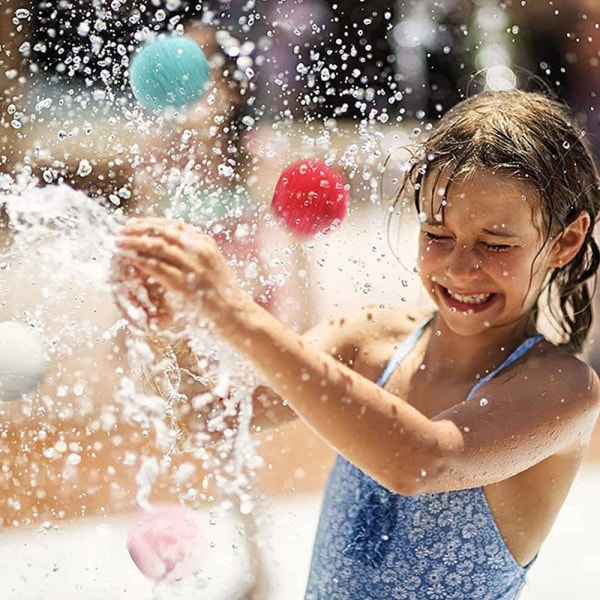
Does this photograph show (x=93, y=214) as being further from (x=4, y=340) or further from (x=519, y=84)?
(x=519, y=84)

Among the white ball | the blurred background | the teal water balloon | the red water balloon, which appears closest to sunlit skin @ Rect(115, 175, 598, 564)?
the blurred background

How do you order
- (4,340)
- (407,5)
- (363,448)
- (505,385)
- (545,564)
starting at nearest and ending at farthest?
(363,448), (505,385), (4,340), (545,564), (407,5)

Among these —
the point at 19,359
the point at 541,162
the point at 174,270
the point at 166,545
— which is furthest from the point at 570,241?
the point at 19,359

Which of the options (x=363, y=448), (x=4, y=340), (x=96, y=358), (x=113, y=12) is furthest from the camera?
(x=113, y=12)

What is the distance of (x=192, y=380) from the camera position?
158 centimetres

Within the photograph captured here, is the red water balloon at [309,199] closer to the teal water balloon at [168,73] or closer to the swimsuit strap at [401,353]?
the teal water balloon at [168,73]

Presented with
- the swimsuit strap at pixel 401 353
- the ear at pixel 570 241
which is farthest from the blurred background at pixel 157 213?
the ear at pixel 570 241

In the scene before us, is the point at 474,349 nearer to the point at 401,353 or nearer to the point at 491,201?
the point at 401,353

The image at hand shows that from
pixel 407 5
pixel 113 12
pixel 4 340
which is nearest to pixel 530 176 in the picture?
pixel 4 340

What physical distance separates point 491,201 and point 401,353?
38 cm

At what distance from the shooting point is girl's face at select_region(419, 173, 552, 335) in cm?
148

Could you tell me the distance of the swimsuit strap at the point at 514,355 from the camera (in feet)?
5.15

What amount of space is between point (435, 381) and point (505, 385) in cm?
24

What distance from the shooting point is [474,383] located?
1.62 meters
